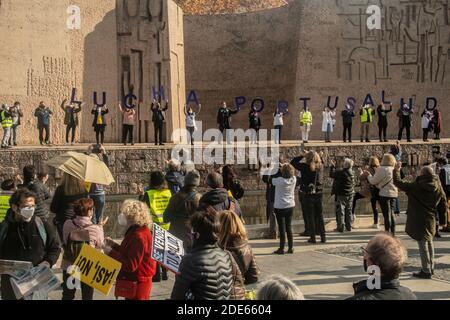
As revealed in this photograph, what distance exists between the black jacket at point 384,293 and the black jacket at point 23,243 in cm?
268

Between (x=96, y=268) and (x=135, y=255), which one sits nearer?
(x=96, y=268)

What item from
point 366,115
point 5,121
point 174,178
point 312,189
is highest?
point 366,115

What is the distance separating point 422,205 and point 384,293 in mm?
4674

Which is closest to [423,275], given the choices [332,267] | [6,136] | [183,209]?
[332,267]

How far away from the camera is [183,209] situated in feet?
22.2

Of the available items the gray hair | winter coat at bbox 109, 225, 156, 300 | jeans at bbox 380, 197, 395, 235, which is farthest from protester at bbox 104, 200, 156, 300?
jeans at bbox 380, 197, 395, 235

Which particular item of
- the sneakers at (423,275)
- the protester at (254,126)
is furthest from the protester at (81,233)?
the protester at (254,126)

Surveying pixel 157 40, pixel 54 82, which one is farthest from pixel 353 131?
pixel 54 82

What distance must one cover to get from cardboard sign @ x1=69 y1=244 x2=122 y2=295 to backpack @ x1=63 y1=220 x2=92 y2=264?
62 cm

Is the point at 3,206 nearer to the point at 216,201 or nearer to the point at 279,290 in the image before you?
the point at 216,201

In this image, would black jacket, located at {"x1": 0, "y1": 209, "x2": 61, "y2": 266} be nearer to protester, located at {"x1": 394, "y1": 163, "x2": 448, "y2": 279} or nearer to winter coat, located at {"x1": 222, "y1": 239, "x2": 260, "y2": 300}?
winter coat, located at {"x1": 222, "y1": 239, "x2": 260, "y2": 300}

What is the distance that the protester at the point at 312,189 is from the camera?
9.84 m

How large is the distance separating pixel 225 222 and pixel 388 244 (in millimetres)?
1759

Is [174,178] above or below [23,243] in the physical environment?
above
